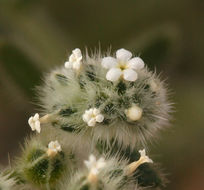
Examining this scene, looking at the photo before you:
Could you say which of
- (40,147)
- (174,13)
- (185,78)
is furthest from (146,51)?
(40,147)

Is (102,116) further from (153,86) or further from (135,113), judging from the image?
(153,86)

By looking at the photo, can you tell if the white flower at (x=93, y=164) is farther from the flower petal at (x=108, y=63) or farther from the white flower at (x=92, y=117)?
the flower petal at (x=108, y=63)

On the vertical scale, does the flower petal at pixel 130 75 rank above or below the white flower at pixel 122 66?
below

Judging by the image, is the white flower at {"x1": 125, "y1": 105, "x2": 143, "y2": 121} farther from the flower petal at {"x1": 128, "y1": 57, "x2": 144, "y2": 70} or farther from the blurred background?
the blurred background

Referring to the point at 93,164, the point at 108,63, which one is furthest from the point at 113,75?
the point at 93,164

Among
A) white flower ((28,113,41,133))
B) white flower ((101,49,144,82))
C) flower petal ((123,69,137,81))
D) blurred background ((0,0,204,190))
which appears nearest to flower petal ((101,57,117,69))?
white flower ((101,49,144,82))

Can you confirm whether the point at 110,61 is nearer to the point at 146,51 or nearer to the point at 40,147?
the point at 40,147

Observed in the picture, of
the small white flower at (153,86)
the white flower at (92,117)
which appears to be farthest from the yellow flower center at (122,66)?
the white flower at (92,117)
